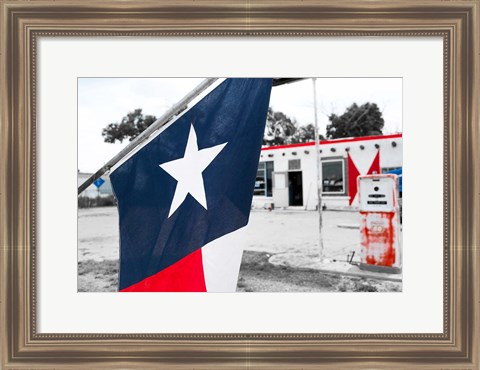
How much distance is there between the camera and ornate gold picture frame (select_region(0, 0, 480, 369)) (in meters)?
2.39

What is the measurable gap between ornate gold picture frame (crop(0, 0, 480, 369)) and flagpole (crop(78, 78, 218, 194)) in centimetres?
33

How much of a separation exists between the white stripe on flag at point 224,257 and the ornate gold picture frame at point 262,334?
37 cm

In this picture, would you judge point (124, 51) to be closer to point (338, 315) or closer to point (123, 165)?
point (123, 165)

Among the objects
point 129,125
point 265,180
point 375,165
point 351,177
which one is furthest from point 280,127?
point 129,125

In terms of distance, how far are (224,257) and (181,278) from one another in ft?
1.10

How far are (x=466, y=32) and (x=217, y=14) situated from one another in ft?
5.11

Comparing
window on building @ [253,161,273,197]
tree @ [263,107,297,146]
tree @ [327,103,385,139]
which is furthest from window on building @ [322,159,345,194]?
tree @ [263,107,297,146]

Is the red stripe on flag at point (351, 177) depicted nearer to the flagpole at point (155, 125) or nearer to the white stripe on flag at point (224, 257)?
the white stripe on flag at point (224, 257)

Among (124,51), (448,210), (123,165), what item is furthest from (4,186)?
(448,210)

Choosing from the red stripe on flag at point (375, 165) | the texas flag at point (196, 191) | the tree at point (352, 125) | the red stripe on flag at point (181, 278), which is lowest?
the red stripe on flag at point (181, 278)

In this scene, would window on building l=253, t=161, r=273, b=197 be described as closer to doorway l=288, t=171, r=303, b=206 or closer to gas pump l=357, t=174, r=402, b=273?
doorway l=288, t=171, r=303, b=206

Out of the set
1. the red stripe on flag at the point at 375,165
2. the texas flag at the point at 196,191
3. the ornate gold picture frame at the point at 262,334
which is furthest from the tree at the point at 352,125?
the texas flag at the point at 196,191

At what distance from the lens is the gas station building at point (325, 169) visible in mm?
11648

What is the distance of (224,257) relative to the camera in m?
2.47
